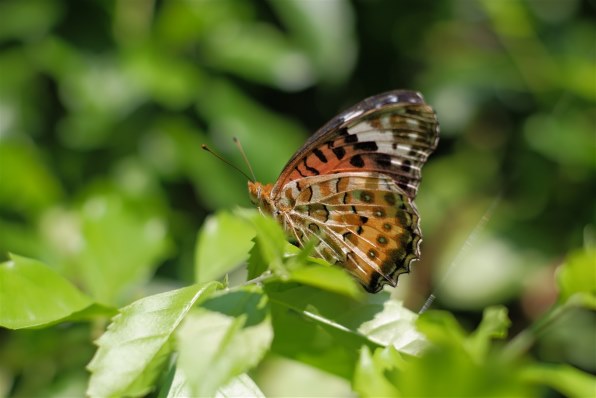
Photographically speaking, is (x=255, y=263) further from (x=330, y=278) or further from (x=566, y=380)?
(x=566, y=380)

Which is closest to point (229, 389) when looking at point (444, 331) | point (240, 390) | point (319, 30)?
point (240, 390)

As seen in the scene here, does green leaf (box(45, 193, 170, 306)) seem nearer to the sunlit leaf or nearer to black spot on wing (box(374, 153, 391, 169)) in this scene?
the sunlit leaf

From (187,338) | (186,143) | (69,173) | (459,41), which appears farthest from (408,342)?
(459,41)

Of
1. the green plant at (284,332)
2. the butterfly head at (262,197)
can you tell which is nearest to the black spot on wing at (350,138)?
the butterfly head at (262,197)

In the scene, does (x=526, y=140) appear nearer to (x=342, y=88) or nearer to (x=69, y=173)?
(x=342, y=88)

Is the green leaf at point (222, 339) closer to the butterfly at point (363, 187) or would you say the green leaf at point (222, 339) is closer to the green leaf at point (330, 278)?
the green leaf at point (330, 278)

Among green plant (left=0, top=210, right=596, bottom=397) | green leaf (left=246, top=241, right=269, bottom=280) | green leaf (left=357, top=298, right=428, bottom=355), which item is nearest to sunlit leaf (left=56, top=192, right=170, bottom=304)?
green plant (left=0, top=210, right=596, bottom=397)
